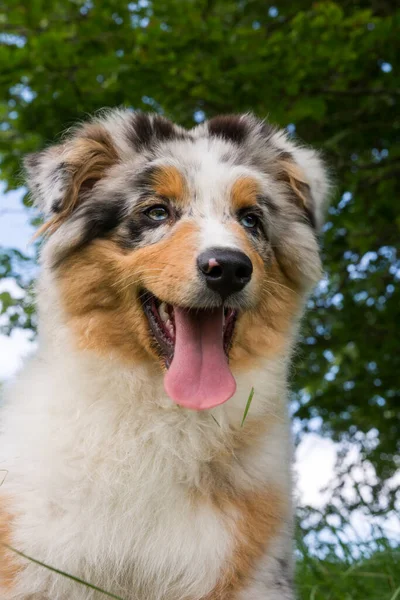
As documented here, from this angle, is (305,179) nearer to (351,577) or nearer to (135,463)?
(135,463)

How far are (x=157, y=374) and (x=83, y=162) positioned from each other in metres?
1.05

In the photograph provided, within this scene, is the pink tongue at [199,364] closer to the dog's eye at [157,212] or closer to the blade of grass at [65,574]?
the dog's eye at [157,212]

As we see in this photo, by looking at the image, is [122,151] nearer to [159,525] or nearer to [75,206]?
[75,206]

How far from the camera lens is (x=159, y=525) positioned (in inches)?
132

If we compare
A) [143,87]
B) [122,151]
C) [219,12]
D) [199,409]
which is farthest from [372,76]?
[199,409]

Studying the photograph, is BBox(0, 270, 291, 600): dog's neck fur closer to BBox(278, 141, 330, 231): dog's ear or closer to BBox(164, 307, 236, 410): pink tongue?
BBox(164, 307, 236, 410): pink tongue

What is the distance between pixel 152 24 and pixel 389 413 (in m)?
5.05

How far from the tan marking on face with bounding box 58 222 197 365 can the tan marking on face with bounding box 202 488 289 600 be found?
28.1 inches

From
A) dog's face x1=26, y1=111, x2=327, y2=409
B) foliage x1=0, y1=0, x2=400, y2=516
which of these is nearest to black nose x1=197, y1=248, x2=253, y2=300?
dog's face x1=26, y1=111, x2=327, y2=409

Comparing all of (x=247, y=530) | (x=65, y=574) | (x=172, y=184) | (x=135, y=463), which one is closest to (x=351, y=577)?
(x=247, y=530)

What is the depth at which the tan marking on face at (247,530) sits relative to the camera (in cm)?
335

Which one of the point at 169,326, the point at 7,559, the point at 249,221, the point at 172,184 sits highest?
the point at 172,184

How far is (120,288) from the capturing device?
3.75m

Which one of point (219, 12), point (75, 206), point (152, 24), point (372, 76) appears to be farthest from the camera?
point (372, 76)
